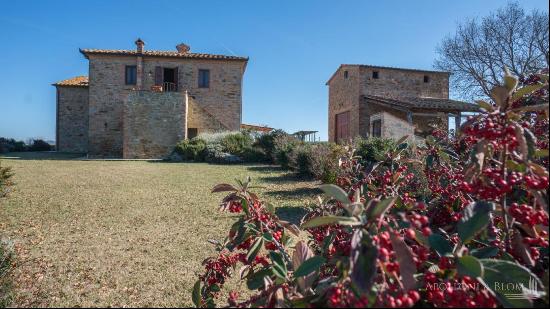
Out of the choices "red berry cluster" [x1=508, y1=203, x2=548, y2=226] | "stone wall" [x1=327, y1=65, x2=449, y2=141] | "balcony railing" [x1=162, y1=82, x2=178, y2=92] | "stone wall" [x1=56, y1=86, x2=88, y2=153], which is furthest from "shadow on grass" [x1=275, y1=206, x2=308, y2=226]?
"stone wall" [x1=56, y1=86, x2=88, y2=153]

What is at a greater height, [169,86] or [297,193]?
[169,86]

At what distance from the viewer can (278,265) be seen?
1.15 metres

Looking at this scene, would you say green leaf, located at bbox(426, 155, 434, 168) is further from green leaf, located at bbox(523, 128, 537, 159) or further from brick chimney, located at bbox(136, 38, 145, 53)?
brick chimney, located at bbox(136, 38, 145, 53)

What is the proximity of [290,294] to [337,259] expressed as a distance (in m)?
0.22

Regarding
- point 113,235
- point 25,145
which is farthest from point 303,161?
point 25,145

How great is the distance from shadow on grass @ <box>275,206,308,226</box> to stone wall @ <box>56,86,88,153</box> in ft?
68.5

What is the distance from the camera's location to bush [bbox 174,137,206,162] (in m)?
15.7

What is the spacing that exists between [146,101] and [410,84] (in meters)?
14.7

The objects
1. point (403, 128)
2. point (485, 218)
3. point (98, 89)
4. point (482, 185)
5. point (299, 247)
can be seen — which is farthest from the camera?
point (98, 89)

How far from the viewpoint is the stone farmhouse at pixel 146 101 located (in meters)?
17.8

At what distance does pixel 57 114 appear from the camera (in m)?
22.2

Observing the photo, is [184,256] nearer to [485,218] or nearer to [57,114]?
[485,218]

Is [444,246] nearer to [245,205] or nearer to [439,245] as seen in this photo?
[439,245]

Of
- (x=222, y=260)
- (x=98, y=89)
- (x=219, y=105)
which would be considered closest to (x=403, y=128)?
(x=219, y=105)
